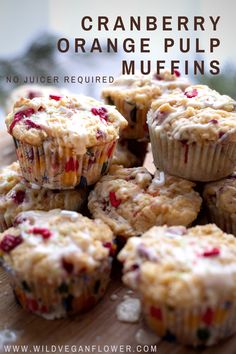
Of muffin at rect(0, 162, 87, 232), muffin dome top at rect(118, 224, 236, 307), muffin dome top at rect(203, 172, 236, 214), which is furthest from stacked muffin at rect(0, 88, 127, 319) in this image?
muffin dome top at rect(203, 172, 236, 214)

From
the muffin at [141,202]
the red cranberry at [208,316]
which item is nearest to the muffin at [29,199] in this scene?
the muffin at [141,202]

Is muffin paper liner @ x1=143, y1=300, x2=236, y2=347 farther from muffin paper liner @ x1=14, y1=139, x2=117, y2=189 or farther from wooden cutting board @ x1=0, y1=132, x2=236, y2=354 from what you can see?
muffin paper liner @ x1=14, y1=139, x2=117, y2=189

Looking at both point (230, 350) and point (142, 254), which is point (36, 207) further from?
point (230, 350)

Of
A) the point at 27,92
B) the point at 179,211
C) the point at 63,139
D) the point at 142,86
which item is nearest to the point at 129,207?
the point at 179,211

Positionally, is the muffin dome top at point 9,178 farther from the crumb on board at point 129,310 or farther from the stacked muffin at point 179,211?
the crumb on board at point 129,310

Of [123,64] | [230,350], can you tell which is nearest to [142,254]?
[230,350]

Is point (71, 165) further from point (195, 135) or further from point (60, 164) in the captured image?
point (195, 135)
